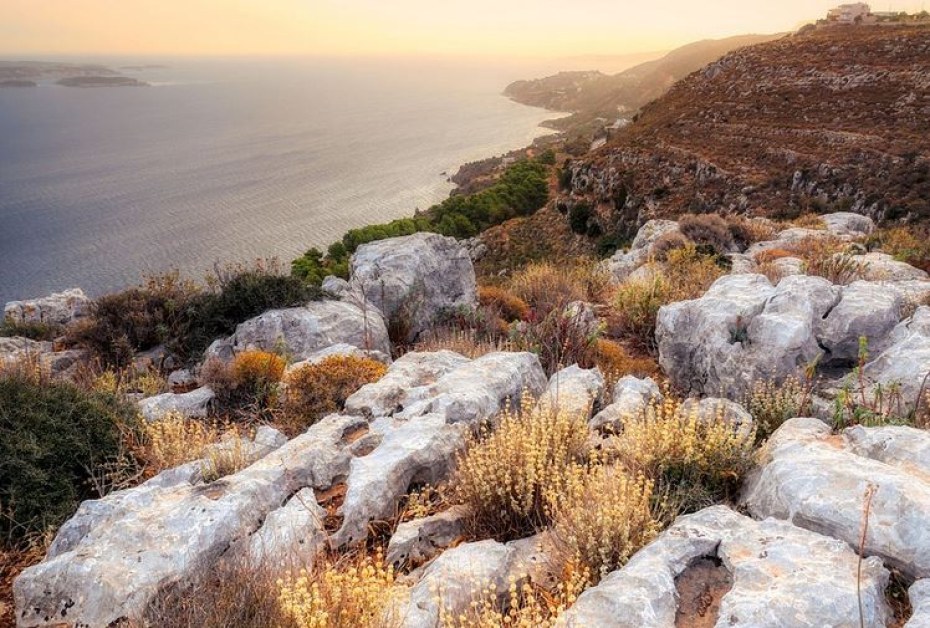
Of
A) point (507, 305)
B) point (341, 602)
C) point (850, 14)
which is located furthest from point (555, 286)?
point (850, 14)

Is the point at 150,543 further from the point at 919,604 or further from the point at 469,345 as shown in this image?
the point at 469,345

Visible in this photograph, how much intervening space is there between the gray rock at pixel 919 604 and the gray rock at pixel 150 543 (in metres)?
4.31

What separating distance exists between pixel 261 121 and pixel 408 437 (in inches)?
6412

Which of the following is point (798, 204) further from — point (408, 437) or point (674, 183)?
point (408, 437)

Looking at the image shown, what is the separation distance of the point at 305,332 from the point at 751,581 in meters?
9.26

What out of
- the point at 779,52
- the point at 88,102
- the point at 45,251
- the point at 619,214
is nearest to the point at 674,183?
the point at 619,214

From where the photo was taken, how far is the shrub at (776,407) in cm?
593

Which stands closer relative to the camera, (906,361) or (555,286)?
(906,361)

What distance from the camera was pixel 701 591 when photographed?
3488 mm

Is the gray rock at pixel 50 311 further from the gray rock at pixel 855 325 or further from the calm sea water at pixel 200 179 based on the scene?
the calm sea water at pixel 200 179

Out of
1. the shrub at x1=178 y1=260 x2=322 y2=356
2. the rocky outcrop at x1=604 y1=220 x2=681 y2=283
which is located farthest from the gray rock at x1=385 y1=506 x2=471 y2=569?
the rocky outcrop at x1=604 y1=220 x2=681 y2=283

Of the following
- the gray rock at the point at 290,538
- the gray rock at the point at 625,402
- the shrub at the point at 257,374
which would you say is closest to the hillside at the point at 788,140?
the gray rock at the point at 625,402

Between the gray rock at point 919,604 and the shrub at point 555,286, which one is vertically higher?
the gray rock at point 919,604

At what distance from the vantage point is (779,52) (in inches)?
2739
